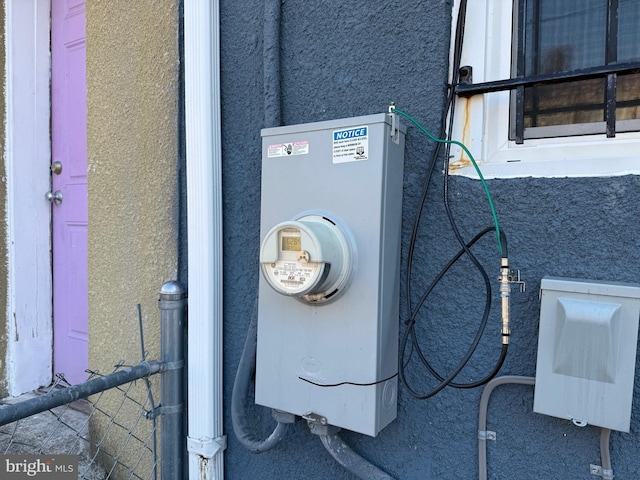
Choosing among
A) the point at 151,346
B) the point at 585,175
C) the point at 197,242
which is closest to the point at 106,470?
the point at 151,346

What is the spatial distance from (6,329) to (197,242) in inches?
63.0

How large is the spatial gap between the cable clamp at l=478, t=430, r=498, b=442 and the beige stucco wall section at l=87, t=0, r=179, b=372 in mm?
1312

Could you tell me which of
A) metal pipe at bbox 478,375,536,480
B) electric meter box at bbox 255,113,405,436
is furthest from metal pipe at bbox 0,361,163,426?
metal pipe at bbox 478,375,536,480

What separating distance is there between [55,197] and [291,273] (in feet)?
6.80

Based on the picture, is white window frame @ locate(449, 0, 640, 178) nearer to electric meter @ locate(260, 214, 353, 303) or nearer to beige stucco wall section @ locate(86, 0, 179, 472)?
electric meter @ locate(260, 214, 353, 303)

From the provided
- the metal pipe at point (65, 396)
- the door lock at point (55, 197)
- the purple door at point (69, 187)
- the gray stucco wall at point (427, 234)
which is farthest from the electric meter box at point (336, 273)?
the door lock at point (55, 197)

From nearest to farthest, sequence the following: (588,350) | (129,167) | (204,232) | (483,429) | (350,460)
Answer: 1. (588,350)
2. (483,429)
3. (350,460)
4. (204,232)
5. (129,167)

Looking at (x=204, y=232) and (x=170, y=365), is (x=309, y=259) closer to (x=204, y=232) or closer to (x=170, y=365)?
(x=204, y=232)

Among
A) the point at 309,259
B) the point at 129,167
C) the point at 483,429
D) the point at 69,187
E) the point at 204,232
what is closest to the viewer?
the point at 309,259

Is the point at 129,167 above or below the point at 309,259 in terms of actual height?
above

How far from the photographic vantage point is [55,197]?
8.80 ft

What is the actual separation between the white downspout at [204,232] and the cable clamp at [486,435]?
100 cm

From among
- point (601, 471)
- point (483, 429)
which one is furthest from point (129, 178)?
point (601, 471)

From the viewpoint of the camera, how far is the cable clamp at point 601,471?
1179 mm
